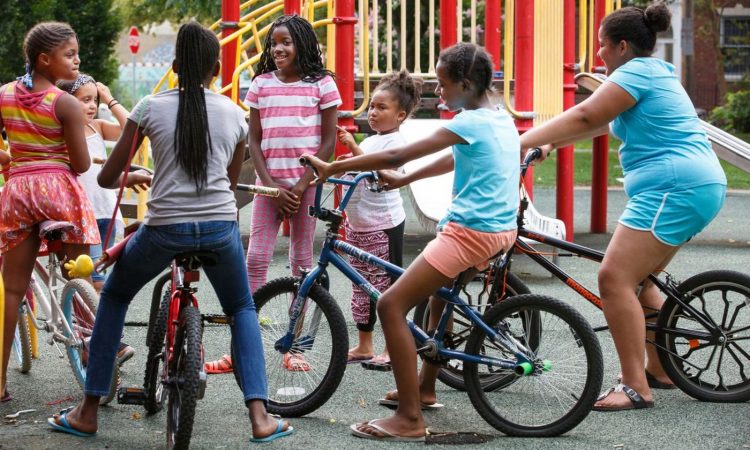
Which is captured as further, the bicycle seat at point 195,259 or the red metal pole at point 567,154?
the red metal pole at point 567,154

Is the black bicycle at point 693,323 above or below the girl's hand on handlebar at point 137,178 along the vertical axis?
below

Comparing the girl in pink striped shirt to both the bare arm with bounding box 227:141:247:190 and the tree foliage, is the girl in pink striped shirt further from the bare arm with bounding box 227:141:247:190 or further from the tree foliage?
the tree foliage

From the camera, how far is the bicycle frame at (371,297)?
4.98 meters

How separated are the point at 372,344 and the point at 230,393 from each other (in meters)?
1.05

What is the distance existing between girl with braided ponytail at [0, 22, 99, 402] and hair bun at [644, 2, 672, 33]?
2477mm

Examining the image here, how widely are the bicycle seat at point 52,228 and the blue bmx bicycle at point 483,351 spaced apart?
0.87 metres

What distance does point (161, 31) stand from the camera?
56.0 metres

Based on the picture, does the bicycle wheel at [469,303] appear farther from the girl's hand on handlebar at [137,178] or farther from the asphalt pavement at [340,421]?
the girl's hand on handlebar at [137,178]

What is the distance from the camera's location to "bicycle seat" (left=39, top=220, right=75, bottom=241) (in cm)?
523

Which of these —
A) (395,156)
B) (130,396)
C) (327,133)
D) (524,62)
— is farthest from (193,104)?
(524,62)

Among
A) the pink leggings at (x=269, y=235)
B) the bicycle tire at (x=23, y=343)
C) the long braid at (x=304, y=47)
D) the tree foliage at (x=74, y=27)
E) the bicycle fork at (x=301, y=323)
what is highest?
the tree foliage at (x=74, y=27)

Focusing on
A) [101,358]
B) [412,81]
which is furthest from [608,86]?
[101,358]

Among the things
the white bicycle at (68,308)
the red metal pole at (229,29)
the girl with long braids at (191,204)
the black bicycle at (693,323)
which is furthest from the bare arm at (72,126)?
the red metal pole at (229,29)

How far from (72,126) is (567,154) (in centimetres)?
618
